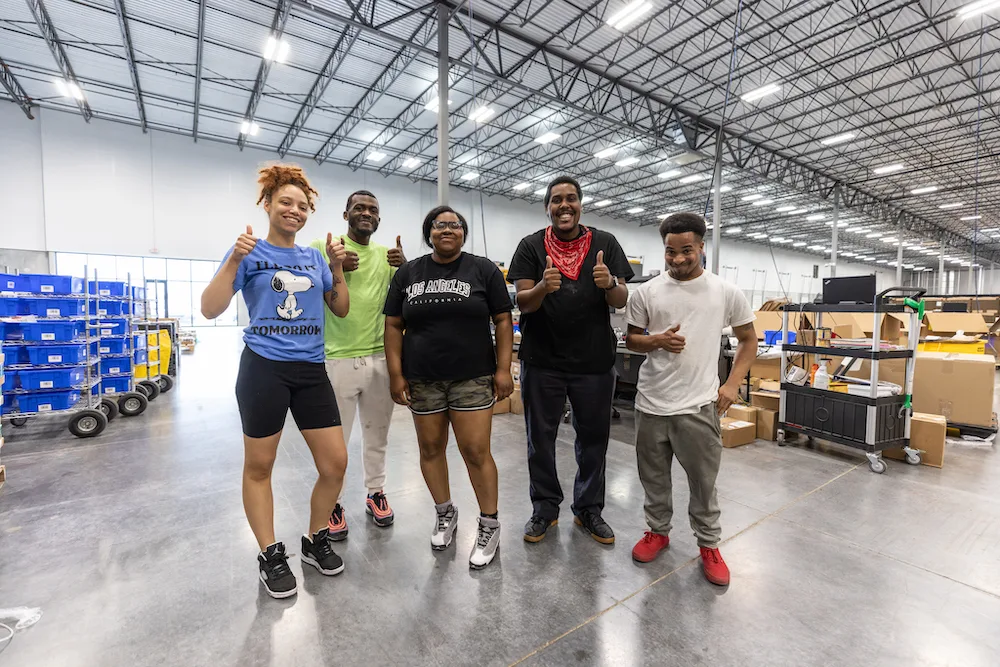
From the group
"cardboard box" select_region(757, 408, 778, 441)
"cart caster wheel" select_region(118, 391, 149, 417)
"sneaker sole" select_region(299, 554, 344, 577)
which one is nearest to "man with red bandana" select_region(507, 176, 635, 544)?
"sneaker sole" select_region(299, 554, 344, 577)

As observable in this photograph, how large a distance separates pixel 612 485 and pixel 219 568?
2.05 metres

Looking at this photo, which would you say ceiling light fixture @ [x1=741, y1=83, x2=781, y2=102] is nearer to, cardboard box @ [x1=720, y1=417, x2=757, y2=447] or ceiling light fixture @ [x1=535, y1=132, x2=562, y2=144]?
ceiling light fixture @ [x1=535, y1=132, x2=562, y2=144]

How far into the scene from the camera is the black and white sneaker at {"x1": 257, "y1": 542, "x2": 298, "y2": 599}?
164cm

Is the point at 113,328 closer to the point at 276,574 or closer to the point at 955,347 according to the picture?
the point at 276,574

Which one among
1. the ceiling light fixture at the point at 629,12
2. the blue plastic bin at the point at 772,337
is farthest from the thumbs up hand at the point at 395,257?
the ceiling light fixture at the point at 629,12

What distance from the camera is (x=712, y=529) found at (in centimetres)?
177

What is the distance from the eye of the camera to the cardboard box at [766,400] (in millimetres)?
3967

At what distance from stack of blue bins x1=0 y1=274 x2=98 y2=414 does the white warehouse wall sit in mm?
6482

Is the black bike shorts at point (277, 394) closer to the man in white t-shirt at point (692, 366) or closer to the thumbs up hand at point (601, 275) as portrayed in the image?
the thumbs up hand at point (601, 275)

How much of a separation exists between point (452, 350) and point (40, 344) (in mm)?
4417

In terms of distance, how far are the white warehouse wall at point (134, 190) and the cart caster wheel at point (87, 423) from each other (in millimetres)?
6648

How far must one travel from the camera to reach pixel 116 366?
482cm

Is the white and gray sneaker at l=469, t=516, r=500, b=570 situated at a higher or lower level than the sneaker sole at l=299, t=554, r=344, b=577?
higher

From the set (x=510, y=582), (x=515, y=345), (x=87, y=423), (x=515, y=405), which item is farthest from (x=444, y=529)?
(x=87, y=423)
